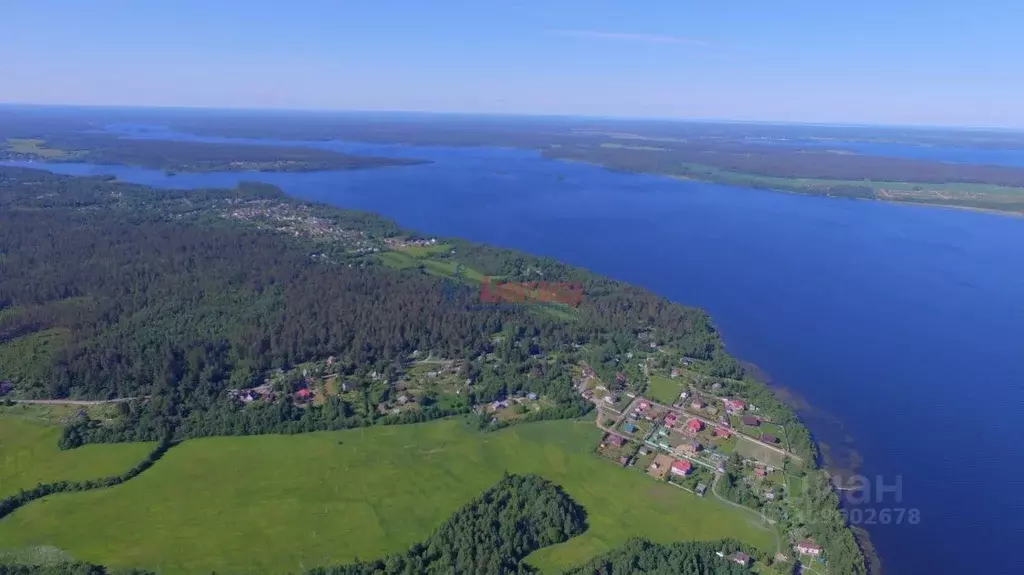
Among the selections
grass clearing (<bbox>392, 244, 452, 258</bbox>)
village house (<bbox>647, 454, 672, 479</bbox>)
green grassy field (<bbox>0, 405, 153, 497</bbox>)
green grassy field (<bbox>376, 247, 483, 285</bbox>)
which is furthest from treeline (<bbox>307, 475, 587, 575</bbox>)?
grass clearing (<bbox>392, 244, 452, 258</bbox>)

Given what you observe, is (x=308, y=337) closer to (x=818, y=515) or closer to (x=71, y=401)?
(x=71, y=401)

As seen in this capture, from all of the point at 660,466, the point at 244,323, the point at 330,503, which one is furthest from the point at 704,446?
the point at 244,323

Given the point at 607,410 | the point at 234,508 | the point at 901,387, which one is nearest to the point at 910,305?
the point at 901,387

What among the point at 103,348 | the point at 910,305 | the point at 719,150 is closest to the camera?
the point at 103,348

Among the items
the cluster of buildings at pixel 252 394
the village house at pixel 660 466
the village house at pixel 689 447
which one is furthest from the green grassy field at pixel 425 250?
the village house at pixel 660 466

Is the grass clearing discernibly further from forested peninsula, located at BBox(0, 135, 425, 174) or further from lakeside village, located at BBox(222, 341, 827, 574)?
forested peninsula, located at BBox(0, 135, 425, 174)

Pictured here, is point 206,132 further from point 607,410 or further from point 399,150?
point 607,410

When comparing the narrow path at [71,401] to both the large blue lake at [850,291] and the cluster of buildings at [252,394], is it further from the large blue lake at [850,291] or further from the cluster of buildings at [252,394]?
the large blue lake at [850,291]
